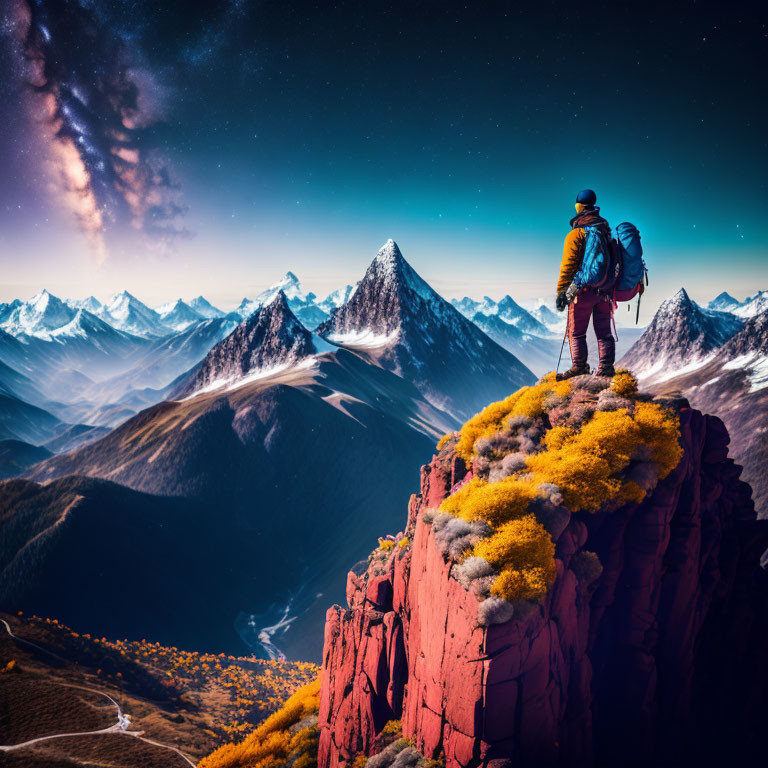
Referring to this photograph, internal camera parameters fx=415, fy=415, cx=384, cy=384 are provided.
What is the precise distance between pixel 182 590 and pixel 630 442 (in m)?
94.8

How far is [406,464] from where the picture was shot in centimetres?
12606

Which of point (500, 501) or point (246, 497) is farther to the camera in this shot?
point (246, 497)

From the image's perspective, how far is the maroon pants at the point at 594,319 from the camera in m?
13.2

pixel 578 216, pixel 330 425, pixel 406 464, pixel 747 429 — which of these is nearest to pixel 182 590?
pixel 330 425

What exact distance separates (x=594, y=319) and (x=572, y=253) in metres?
2.39

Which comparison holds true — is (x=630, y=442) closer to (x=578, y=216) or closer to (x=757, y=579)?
(x=578, y=216)

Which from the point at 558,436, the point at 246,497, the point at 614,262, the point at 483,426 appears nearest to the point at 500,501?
the point at 558,436

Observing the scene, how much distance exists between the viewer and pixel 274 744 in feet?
68.7

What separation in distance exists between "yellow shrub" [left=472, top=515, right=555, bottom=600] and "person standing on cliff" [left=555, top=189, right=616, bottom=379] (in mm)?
6791

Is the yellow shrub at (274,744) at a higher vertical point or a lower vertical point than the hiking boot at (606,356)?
lower

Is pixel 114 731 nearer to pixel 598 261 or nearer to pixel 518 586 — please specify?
pixel 518 586

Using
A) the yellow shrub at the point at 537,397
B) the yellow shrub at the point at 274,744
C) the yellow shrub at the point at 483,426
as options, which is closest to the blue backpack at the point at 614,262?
the yellow shrub at the point at 537,397

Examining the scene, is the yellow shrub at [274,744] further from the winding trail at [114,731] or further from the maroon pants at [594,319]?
the maroon pants at [594,319]

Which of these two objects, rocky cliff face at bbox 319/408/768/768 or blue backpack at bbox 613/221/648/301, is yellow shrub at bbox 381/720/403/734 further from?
blue backpack at bbox 613/221/648/301
